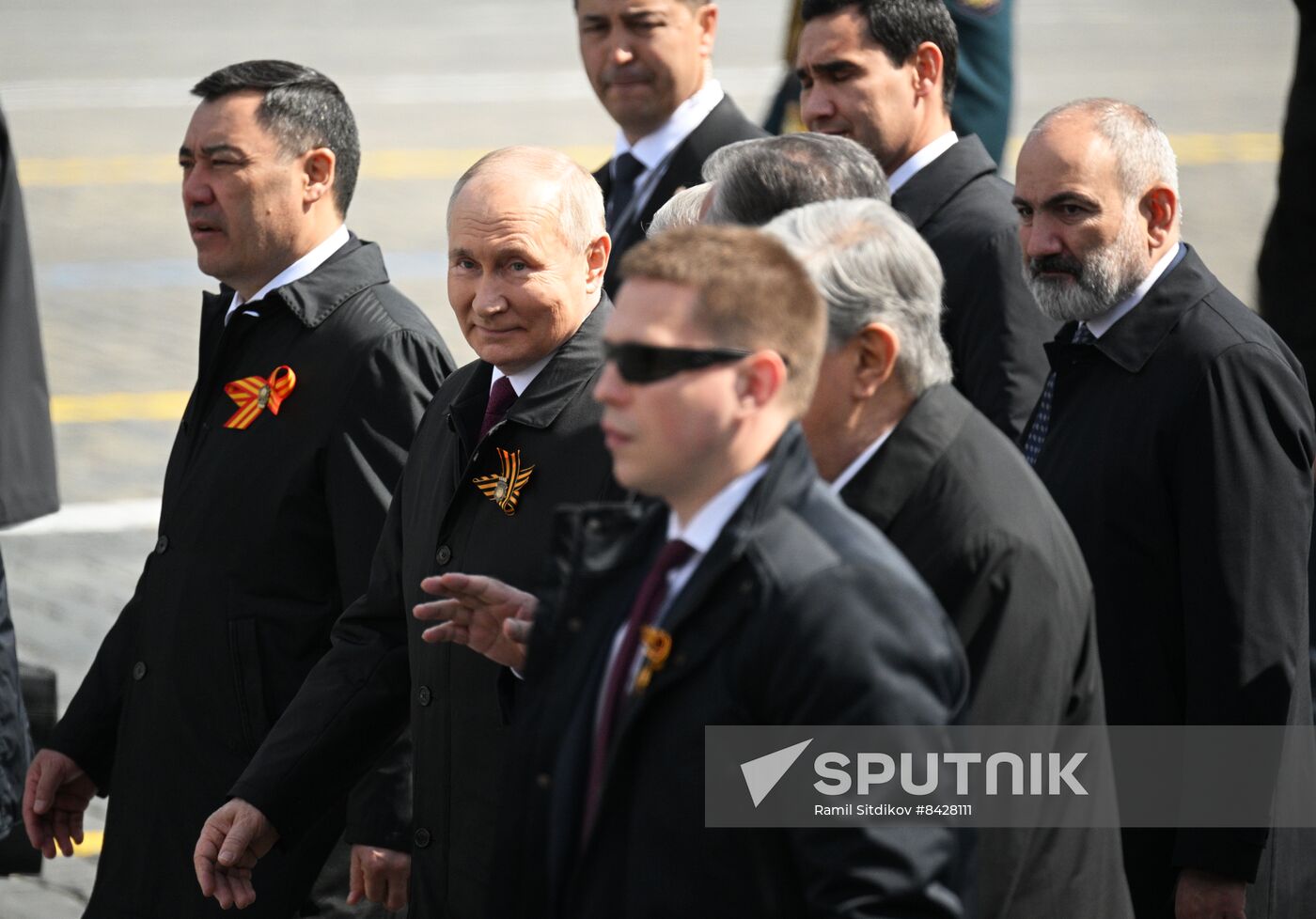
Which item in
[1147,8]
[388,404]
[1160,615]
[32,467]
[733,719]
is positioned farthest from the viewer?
[1147,8]

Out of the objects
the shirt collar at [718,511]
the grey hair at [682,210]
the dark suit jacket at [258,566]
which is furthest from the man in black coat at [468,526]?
the shirt collar at [718,511]

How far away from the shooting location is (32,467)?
5.00 meters

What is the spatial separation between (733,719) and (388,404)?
6.12 feet

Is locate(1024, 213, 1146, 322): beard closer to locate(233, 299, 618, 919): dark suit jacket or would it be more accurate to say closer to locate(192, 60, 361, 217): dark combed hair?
locate(233, 299, 618, 919): dark suit jacket

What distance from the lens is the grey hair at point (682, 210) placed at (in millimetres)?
3549

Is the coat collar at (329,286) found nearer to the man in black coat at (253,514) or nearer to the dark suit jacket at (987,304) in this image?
the man in black coat at (253,514)

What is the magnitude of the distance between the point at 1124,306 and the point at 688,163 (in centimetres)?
190

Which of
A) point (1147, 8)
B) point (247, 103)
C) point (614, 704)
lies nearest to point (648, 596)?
point (614, 704)

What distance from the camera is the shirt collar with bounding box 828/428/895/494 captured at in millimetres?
2713

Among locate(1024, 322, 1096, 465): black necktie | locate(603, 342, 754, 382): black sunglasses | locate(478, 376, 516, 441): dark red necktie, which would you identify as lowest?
locate(1024, 322, 1096, 465): black necktie

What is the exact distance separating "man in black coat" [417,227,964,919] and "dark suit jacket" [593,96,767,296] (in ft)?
9.31

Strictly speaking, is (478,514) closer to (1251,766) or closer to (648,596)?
(648,596)

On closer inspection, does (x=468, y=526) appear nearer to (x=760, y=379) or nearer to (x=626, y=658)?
(x=626, y=658)

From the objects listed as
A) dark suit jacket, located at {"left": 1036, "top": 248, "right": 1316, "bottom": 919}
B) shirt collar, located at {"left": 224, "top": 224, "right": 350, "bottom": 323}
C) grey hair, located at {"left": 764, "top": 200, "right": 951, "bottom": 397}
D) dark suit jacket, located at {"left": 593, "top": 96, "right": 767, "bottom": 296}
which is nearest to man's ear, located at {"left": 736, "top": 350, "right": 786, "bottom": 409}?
grey hair, located at {"left": 764, "top": 200, "right": 951, "bottom": 397}
